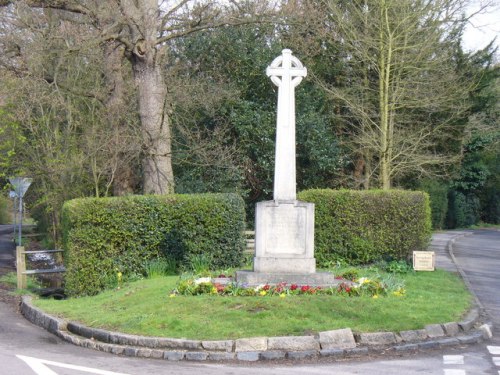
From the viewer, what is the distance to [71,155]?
85.5 feet

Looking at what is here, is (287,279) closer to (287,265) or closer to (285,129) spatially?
(287,265)

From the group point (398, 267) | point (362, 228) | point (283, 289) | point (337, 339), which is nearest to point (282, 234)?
point (283, 289)

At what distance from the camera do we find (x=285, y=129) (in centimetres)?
1470

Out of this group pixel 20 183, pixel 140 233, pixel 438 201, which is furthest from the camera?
pixel 438 201

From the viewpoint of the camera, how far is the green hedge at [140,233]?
17.1 meters

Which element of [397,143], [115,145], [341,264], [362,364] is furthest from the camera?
[397,143]

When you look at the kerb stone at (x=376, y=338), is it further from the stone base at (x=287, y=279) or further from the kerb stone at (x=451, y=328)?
the stone base at (x=287, y=279)

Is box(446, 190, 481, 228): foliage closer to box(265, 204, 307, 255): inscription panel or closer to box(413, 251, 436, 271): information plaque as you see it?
box(413, 251, 436, 271): information plaque

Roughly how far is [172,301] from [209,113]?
1494 cm

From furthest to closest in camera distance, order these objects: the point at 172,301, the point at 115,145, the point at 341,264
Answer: the point at 115,145 → the point at 341,264 → the point at 172,301

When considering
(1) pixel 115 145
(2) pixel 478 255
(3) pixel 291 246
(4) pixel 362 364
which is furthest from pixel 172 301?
(2) pixel 478 255

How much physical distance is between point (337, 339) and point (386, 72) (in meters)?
19.0

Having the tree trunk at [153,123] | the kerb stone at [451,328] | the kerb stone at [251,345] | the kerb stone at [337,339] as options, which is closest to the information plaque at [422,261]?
the tree trunk at [153,123]

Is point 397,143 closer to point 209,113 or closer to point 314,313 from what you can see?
point 209,113
